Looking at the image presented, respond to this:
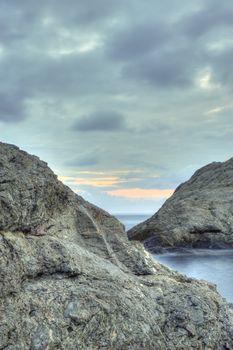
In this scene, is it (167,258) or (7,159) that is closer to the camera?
(7,159)

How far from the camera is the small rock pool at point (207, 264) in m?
31.0

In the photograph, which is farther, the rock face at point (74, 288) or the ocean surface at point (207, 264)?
the ocean surface at point (207, 264)

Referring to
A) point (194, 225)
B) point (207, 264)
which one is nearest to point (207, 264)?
point (207, 264)

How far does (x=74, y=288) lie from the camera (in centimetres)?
1116

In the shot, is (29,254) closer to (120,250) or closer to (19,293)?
(19,293)

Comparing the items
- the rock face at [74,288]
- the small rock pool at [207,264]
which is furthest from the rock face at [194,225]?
the rock face at [74,288]

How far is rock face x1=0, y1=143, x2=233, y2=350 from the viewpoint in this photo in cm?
1027

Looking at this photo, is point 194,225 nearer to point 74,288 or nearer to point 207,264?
point 207,264

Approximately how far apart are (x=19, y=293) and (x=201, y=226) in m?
43.1

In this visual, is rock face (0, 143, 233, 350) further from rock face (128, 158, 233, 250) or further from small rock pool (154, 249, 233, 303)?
rock face (128, 158, 233, 250)

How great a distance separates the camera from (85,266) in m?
12.1

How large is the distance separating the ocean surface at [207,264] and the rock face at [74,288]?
1188cm

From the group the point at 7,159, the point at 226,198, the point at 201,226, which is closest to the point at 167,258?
the point at 201,226

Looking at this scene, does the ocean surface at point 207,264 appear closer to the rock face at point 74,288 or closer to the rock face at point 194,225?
the rock face at point 194,225
